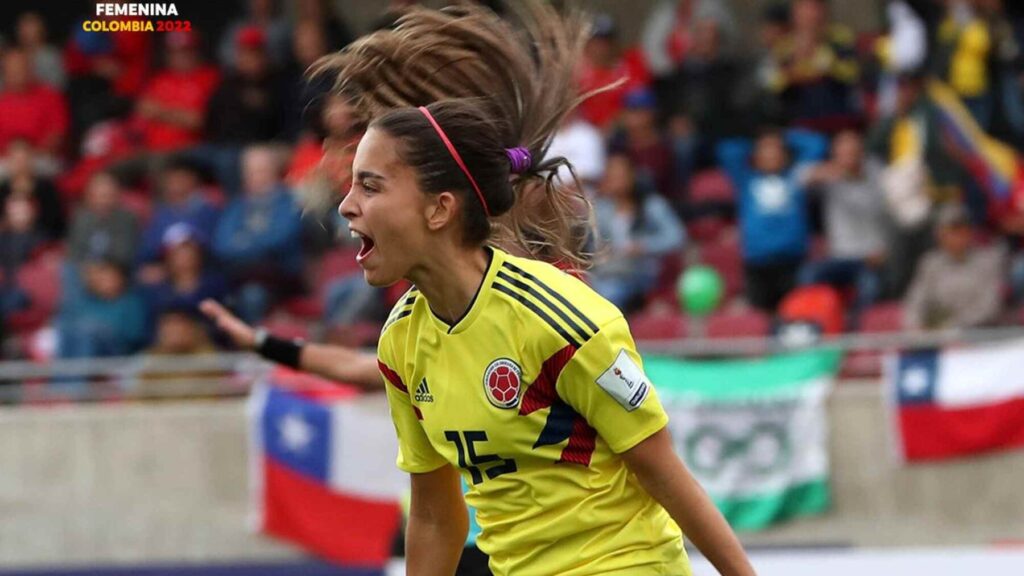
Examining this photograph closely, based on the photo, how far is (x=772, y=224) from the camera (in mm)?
9992

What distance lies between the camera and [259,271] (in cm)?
1034

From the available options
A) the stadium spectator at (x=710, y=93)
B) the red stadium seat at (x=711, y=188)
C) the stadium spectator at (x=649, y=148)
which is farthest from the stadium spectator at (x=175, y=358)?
the stadium spectator at (x=710, y=93)

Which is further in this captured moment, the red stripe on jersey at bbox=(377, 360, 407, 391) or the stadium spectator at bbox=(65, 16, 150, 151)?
the stadium spectator at bbox=(65, 16, 150, 151)

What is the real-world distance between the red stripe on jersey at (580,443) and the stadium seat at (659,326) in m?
6.31

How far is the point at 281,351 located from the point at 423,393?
2.15 m

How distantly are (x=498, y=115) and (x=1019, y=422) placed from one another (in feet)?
20.6

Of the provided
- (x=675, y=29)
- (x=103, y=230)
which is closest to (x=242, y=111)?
(x=103, y=230)

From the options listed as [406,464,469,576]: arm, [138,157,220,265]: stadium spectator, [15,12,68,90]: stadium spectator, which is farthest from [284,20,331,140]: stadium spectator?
[406,464,469,576]: arm

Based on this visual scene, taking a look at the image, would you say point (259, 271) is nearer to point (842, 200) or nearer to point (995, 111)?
point (842, 200)

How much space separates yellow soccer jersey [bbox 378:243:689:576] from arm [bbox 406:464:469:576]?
0.82ft

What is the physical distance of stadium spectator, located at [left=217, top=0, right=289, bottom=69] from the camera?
11.7 m

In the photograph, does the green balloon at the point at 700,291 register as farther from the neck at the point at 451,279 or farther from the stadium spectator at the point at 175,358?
the neck at the point at 451,279

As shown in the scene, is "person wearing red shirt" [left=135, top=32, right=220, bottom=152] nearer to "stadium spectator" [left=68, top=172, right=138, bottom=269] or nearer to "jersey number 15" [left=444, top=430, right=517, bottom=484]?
"stadium spectator" [left=68, top=172, right=138, bottom=269]

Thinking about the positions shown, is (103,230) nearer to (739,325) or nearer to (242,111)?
(242,111)
